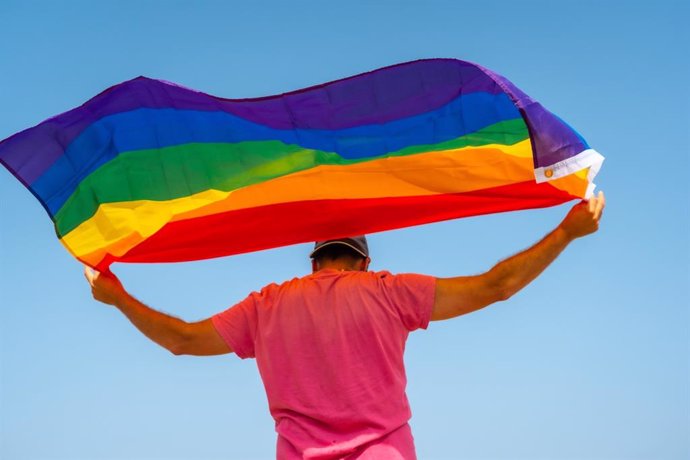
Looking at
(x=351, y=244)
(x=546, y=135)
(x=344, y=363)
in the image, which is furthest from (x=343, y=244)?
(x=546, y=135)

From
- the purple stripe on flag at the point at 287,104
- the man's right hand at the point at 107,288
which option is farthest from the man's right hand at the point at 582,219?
the man's right hand at the point at 107,288

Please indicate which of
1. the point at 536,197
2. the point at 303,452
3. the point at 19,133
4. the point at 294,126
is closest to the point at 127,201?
the point at 19,133

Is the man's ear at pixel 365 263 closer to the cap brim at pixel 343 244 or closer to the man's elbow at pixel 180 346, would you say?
the cap brim at pixel 343 244

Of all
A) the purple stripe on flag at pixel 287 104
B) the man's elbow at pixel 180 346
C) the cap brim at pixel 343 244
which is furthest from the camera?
the cap brim at pixel 343 244

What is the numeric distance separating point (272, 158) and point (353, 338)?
3.89ft

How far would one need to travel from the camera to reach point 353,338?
4891 mm

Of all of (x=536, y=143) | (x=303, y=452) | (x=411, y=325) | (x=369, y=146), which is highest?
(x=369, y=146)

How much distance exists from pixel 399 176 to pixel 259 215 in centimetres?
87

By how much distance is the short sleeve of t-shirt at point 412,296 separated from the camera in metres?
4.87

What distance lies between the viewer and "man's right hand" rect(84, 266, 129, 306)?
529cm

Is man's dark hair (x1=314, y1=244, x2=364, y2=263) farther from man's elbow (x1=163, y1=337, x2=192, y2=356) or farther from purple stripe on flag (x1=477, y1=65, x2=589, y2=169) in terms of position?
purple stripe on flag (x1=477, y1=65, x2=589, y2=169)

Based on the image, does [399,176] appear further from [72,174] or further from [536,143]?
[72,174]

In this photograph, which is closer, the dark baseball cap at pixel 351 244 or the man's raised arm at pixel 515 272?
the man's raised arm at pixel 515 272

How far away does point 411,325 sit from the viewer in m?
4.97
